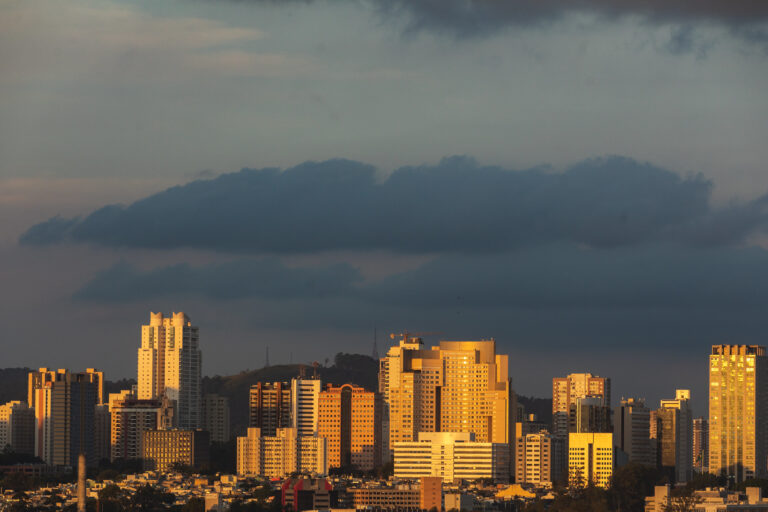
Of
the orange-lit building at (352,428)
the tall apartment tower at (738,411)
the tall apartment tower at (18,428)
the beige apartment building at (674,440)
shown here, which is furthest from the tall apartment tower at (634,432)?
the tall apartment tower at (18,428)

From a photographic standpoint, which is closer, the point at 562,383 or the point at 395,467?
the point at 395,467

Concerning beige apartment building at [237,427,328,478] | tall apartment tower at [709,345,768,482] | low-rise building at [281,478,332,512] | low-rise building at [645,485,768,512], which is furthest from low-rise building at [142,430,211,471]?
low-rise building at [645,485,768,512]

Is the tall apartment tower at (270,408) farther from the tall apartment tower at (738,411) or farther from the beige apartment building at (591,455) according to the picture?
the tall apartment tower at (738,411)

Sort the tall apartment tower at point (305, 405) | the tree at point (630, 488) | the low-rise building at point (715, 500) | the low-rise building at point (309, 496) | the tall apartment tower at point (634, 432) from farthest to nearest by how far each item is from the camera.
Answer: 1. the tall apartment tower at point (305, 405)
2. the tall apartment tower at point (634, 432)
3. the tree at point (630, 488)
4. the low-rise building at point (309, 496)
5. the low-rise building at point (715, 500)

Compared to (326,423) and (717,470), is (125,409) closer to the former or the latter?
(326,423)

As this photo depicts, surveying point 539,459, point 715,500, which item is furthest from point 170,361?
point 715,500

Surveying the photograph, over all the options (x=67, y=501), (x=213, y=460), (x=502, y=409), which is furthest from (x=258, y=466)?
(x=67, y=501)

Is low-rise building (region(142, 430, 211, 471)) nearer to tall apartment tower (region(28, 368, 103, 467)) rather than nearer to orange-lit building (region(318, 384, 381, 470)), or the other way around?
tall apartment tower (region(28, 368, 103, 467))
